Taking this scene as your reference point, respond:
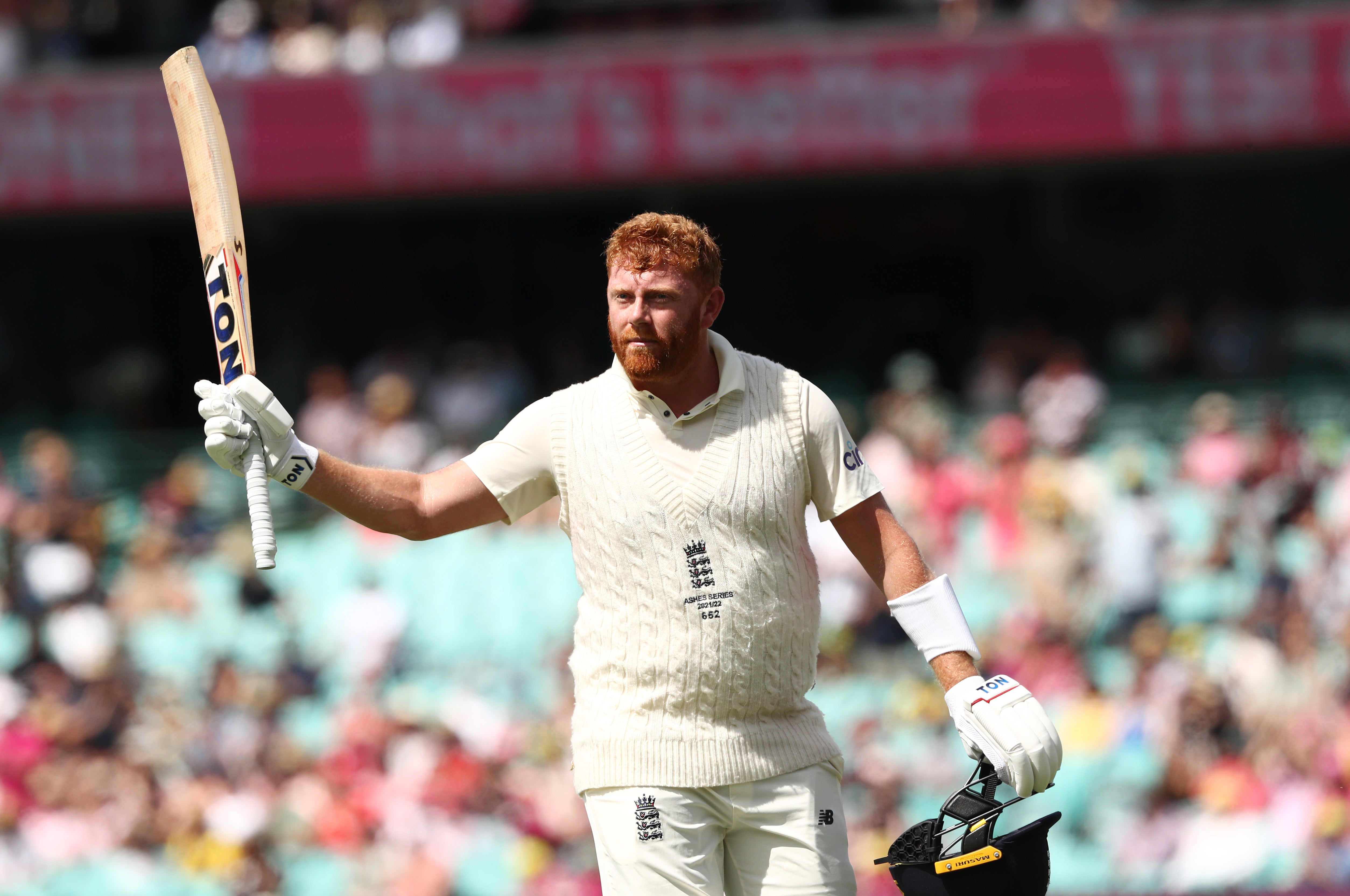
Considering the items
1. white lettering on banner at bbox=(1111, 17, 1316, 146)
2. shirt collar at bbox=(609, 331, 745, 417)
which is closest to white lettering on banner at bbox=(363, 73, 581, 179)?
white lettering on banner at bbox=(1111, 17, 1316, 146)

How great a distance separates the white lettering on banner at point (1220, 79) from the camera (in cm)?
1025

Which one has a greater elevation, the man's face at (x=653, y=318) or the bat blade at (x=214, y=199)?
the bat blade at (x=214, y=199)

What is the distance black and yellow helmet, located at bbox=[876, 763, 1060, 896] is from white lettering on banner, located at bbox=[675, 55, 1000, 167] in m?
8.03

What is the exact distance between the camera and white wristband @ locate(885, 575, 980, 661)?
10.4 ft

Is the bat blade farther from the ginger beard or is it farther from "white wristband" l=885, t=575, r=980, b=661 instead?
"white wristband" l=885, t=575, r=980, b=661

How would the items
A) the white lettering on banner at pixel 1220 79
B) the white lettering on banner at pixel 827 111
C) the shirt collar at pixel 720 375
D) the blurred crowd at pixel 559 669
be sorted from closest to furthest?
1. the shirt collar at pixel 720 375
2. the blurred crowd at pixel 559 669
3. the white lettering on banner at pixel 1220 79
4. the white lettering on banner at pixel 827 111

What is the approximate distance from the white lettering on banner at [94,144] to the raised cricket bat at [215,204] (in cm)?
798

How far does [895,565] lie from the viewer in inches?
126

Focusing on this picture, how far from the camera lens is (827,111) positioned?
1077 cm

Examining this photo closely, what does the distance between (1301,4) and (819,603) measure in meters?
8.75

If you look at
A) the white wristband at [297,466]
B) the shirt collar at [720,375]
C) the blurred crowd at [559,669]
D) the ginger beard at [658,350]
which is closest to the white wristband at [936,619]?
the shirt collar at [720,375]

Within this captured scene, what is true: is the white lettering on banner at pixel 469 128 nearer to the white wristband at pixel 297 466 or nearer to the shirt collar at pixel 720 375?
the shirt collar at pixel 720 375

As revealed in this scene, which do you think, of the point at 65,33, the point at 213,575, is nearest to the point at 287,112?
the point at 65,33

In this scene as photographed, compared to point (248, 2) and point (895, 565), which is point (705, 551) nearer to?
point (895, 565)
